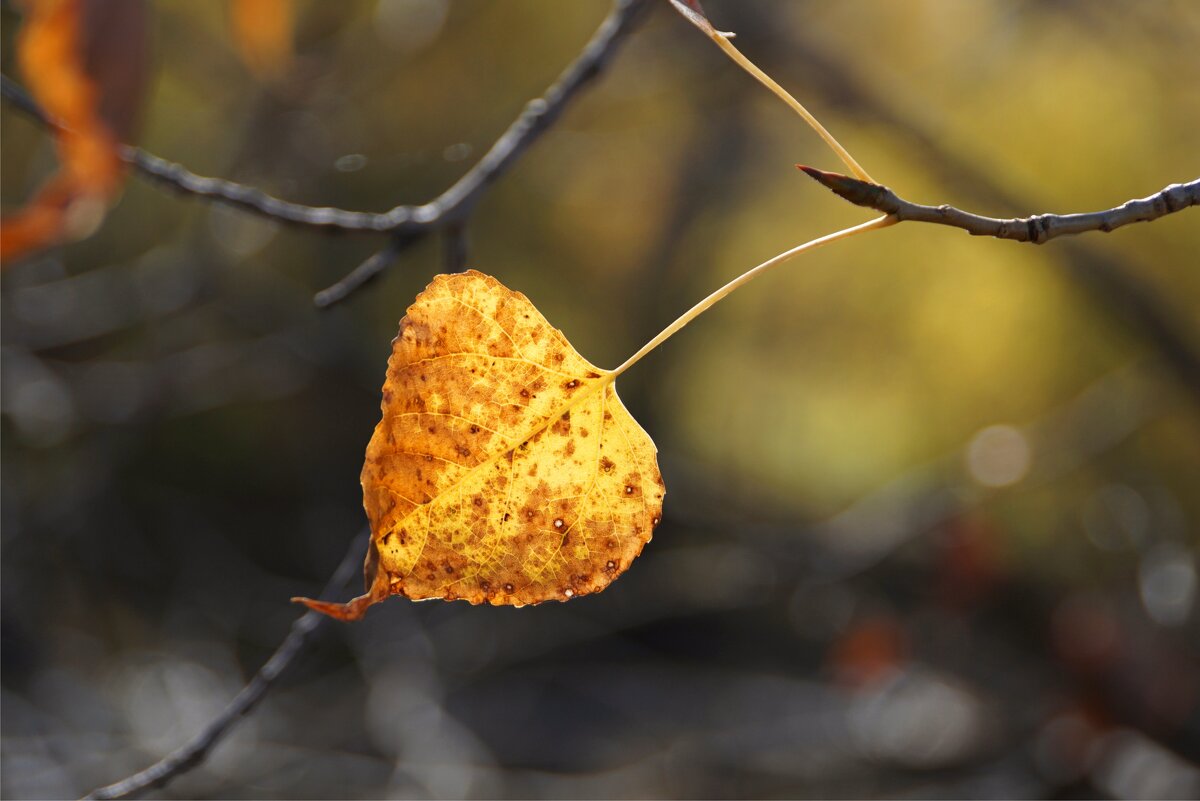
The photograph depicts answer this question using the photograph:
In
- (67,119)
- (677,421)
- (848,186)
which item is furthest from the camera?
(677,421)

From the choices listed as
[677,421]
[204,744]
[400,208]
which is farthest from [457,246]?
[677,421]

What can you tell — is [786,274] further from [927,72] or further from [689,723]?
[689,723]

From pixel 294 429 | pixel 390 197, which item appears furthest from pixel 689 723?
pixel 390 197

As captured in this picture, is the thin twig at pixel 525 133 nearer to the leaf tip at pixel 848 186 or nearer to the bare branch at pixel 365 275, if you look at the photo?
the bare branch at pixel 365 275

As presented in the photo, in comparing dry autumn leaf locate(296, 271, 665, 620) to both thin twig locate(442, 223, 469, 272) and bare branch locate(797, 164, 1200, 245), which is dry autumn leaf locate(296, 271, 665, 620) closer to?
bare branch locate(797, 164, 1200, 245)

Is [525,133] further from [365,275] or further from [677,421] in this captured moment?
[677,421]
